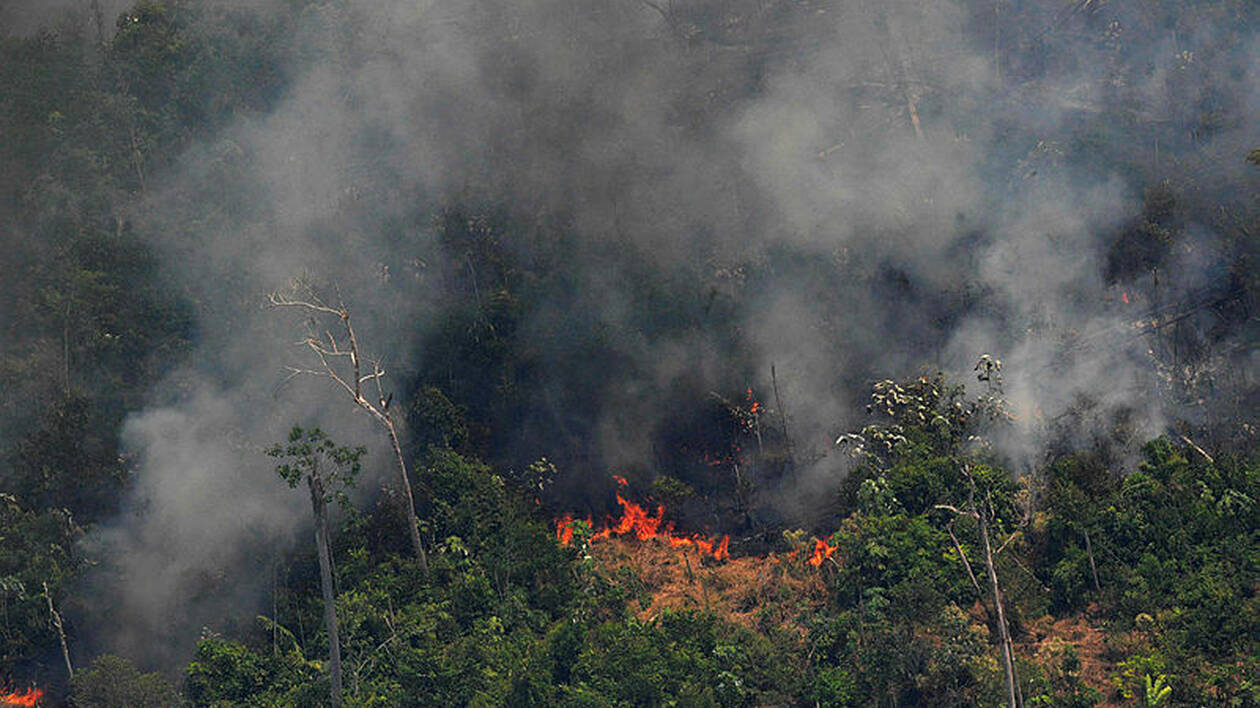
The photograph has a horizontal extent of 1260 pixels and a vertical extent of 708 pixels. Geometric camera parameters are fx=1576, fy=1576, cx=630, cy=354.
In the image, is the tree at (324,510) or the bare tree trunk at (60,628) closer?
the tree at (324,510)

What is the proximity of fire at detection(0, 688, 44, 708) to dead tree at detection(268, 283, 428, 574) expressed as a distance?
33.0 feet

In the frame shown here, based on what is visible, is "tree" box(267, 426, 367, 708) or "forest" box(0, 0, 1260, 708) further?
"forest" box(0, 0, 1260, 708)

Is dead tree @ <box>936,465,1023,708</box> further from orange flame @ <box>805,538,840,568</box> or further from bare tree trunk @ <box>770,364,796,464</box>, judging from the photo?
bare tree trunk @ <box>770,364,796,464</box>

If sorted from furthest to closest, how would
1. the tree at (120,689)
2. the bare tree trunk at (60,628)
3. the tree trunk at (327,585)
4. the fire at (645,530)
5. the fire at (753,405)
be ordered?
the fire at (753,405) → the fire at (645,530) → the bare tree trunk at (60,628) → the tree at (120,689) → the tree trunk at (327,585)

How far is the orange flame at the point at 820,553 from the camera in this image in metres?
40.3

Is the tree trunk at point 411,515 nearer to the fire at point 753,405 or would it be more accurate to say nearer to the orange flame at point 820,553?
the fire at point 753,405

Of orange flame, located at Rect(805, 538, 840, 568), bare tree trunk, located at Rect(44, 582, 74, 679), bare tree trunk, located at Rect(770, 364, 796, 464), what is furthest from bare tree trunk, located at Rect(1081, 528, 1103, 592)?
bare tree trunk, located at Rect(44, 582, 74, 679)

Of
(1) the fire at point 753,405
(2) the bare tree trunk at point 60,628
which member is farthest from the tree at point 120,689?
(1) the fire at point 753,405

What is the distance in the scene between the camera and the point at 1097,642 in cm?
3700

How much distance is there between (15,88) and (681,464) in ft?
89.3

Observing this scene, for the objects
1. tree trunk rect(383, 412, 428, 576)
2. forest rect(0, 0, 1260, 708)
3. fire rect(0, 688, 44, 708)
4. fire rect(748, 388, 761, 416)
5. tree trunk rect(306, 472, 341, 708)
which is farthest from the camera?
fire rect(748, 388, 761, 416)

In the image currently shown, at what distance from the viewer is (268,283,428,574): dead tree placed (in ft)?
130

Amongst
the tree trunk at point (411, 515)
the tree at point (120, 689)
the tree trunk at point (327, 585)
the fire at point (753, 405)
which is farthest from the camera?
the fire at point (753, 405)

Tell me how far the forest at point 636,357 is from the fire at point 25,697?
137mm
